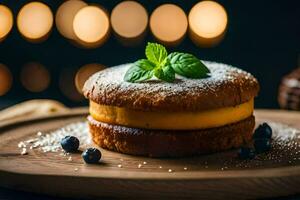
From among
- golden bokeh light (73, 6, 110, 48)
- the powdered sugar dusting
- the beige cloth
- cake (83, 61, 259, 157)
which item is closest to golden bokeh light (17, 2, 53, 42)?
golden bokeh light (73, 6, 110, 48)

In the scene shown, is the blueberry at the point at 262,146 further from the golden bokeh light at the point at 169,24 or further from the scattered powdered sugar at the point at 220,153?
the golden bokeh light at the point at 169,24

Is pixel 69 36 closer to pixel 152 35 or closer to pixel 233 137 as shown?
pixel 152 35

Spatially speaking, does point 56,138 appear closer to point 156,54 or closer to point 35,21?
point 156,54

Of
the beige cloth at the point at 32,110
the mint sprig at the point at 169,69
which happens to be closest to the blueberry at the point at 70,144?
the mint sprig at the point at 169,69

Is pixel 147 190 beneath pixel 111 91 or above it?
beneath

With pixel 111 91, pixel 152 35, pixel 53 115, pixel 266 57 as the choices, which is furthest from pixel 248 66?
pixel 111 91

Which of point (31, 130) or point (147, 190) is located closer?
point (147, 190)
